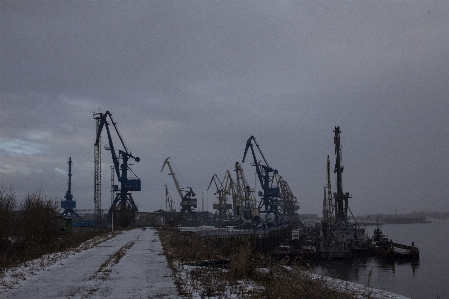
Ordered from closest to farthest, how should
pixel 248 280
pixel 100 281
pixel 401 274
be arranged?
1. pixel 248 280
2. pixel 100 281
3. pixel 401 274

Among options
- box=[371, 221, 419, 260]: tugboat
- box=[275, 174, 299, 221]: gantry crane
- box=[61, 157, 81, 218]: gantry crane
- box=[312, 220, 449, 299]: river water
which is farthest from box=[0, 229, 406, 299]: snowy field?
box=[275, 174, 299, 221]: gantry crane

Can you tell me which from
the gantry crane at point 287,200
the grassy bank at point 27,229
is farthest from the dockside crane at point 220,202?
the grassy bank at point 27,229

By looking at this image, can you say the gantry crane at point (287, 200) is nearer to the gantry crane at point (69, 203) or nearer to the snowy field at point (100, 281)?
the gantry crane at point (69, 203)

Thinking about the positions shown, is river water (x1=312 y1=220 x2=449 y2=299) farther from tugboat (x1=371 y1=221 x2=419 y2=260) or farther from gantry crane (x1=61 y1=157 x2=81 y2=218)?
gantry crane (x1=61 y1=157 x2=81 y2=218)

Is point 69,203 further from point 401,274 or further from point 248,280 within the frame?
point 248,280

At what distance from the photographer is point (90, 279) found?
15.4 metres

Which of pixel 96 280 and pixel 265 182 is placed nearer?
pixel 96 280

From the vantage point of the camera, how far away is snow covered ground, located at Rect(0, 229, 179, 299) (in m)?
12.7

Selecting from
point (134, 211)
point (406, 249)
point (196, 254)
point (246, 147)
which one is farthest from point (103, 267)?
point (246, 147)

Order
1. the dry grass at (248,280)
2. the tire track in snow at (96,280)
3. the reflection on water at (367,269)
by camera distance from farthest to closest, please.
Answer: the reflection on water at (367,269) → the tire track in snow at (96,280) → the dry grass at (248,280)

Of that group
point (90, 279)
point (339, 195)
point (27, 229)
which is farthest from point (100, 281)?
point (339, 195)

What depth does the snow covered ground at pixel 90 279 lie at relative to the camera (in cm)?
1273

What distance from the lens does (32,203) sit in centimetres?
2880

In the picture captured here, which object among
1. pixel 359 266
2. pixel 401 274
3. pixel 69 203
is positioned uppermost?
pixel 69 203
